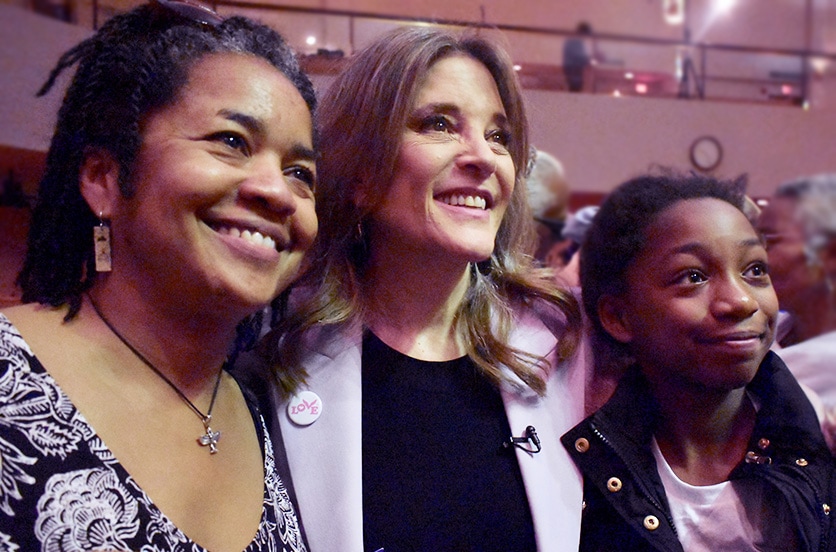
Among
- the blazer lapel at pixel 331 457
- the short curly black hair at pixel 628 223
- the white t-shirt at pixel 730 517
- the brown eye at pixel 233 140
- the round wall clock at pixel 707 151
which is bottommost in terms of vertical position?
the white t-shirt at pixel 730 517

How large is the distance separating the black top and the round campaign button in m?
0.10

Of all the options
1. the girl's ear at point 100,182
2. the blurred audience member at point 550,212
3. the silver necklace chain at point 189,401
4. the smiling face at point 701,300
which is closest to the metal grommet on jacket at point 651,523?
the smiling face at point 701,300

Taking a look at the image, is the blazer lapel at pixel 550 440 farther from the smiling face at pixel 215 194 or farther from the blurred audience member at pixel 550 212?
the blurred audience member at pixel 550 212

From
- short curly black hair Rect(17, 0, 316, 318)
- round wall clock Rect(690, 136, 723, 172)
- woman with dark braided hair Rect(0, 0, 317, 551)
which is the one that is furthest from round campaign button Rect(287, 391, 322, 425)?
round wall clock Rect(690, 136, 723, 172)

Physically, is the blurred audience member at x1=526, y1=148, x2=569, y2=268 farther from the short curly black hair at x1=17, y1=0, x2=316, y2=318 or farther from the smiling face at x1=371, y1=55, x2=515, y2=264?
the short curly black hair at x1=17, y1=0, x2=316, y2=318

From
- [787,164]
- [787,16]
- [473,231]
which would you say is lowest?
[787,164]

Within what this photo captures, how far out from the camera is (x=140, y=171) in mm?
1095

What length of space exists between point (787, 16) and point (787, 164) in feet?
12.8

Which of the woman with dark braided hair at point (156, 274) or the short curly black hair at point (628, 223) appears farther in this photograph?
the short curly black hair at point (628, 223)

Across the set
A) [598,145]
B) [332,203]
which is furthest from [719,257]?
[598,145]

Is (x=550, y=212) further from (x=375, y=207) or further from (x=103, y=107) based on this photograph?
(x=103, y=107)

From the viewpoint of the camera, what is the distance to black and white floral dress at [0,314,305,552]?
2.99 ft

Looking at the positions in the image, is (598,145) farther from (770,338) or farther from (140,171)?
(140,171)

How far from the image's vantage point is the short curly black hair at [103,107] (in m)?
1.13
